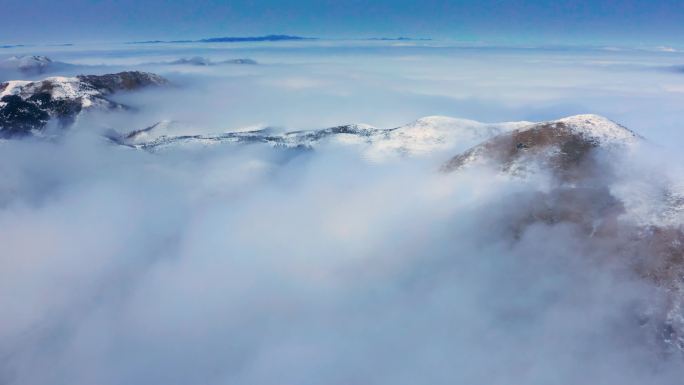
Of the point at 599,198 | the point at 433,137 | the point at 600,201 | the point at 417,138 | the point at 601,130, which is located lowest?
the point at 600,201

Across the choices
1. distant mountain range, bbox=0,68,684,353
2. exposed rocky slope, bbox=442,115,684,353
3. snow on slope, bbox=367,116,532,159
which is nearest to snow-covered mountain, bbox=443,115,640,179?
exposed rocky slope, bbox=442,115,684,353

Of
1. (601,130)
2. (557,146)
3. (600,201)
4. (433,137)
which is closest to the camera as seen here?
(600,201)

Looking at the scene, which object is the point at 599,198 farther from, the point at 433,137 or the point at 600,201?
the point at 433,137

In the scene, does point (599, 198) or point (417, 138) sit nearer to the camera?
point (599, 198)

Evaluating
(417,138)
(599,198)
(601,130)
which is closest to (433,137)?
(417,138)

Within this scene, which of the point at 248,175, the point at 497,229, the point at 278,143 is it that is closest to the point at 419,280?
the point at 497,229

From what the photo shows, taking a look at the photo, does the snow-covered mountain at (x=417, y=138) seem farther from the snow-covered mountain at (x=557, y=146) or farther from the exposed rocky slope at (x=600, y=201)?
the snow-covered mountain at (x=557, y=146)

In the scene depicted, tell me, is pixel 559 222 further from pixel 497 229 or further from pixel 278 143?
pixel 278 143

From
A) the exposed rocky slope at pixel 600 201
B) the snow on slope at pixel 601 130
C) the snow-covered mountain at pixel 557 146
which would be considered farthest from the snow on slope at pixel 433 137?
the snow on slope at pixel 601 130

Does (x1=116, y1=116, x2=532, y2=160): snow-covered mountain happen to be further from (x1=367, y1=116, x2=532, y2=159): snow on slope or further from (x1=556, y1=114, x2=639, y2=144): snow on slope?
(x1=556, y1=114, x2=639, y2=144): snow on slope

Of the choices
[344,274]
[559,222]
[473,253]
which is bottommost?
[344,274]

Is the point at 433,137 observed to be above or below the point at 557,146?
below
